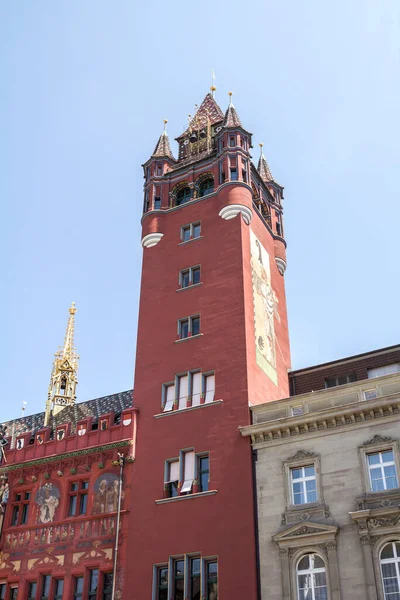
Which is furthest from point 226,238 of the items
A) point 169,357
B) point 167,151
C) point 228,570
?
point 228,570

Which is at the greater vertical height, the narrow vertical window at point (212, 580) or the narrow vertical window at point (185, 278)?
the narrow vertical window at point (185, 278)

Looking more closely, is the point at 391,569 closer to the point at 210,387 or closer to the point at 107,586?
the point at 210,387

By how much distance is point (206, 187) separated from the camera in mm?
49625

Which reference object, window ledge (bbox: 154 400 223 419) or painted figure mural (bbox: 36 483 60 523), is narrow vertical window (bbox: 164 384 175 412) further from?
painted figure mural (bbox: 36 483 60 523)

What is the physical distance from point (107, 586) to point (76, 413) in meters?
18.2

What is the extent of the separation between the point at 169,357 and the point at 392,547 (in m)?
17.1

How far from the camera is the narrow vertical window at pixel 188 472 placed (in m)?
37.1

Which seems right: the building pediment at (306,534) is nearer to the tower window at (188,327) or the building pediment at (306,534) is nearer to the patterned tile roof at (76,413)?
the tower window at (188,327)

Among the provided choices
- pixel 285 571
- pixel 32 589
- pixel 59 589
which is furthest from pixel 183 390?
pixel 32 589

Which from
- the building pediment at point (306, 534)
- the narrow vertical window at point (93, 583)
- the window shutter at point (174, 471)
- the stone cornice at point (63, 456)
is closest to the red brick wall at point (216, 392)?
the window shutter at point (174, 471)

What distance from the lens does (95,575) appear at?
37.6 metres

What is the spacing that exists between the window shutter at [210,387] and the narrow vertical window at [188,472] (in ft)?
10.3

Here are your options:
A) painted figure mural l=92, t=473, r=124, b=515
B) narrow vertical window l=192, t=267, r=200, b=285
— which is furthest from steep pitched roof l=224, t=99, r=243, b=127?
painted figure mural l=92, t=473, r=124, b=515

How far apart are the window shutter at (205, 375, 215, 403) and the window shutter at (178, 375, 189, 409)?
134 cm
